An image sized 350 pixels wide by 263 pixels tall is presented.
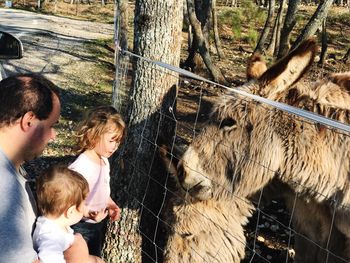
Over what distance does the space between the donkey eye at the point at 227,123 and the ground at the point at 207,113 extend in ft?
0.78

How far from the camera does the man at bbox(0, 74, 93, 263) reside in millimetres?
1613

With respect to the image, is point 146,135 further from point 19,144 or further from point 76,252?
point 19,144

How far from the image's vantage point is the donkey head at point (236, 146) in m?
3.26

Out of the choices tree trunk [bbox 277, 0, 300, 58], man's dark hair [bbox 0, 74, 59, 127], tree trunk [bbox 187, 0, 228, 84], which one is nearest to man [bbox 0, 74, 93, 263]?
man's dark hair [bbox 0, 74, 59, 127]

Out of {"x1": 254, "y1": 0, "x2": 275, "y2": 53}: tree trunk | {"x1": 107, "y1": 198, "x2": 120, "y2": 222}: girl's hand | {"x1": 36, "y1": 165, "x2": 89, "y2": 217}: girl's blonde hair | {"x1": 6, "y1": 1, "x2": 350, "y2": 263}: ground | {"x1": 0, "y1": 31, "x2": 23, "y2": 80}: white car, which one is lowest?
{"x1": 6, "y1": 1, "x2": 350, "y2": 263}: ground

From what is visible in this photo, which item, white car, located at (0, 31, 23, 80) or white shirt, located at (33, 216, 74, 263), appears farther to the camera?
white car, located at (0, 31, 23, 80)

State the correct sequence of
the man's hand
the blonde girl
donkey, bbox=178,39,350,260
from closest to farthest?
1. the man's hand
2. donkey, bbox=178,39,350,260
3. the blonde girl

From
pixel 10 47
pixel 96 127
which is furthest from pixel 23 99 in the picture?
pixel 10 47

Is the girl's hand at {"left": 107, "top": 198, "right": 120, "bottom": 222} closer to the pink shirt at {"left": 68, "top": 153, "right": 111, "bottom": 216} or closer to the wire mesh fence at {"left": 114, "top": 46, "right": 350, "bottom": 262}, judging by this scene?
the pink shirt at {"left": 68, "top": 153, "right": 111, "bottom": 216}

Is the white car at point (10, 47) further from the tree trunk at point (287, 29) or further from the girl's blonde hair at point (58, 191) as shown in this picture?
the tree trunk at point (287, 29)

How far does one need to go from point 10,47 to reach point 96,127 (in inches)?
64.3

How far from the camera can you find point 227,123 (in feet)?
11.4

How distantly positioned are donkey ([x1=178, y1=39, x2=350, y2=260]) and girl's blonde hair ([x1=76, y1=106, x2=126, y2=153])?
620 mm

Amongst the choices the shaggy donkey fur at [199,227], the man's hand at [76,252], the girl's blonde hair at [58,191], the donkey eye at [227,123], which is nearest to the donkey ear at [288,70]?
the donkey eye at [227,123]
